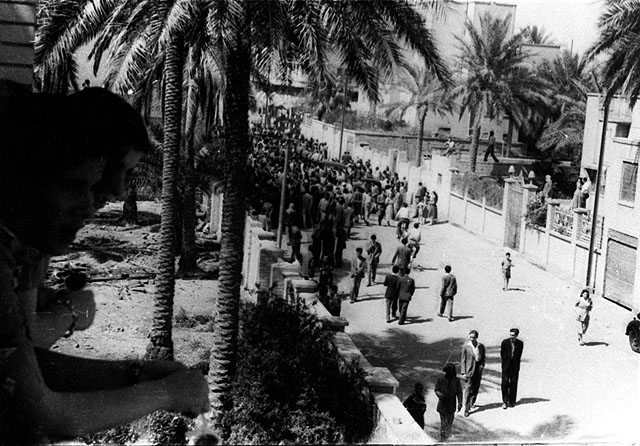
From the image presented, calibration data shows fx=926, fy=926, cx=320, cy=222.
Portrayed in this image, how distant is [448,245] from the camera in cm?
2378

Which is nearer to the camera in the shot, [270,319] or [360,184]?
[270,319]

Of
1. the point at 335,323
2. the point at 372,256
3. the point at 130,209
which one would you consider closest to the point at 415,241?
the point at 372,256

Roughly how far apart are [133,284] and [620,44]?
8.65 metres

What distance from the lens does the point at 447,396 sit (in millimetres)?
10383

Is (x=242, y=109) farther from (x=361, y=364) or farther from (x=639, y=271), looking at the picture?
(x=639, y=271)

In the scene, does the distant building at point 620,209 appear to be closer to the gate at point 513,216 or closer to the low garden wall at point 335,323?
the gate at point 513,216

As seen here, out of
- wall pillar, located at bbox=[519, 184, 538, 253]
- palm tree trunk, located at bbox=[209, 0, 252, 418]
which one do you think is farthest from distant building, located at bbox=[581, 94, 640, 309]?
palm tree trunk, located at bbox=[209, 0, 252, 418]

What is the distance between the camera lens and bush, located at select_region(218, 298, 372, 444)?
8.76 meters

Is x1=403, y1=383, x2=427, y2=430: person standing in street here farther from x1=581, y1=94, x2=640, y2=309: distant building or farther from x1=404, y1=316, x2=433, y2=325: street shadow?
x1=581, y1=94, x2=640, y2=309: distant building

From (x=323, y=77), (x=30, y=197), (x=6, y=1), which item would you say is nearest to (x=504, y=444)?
(x=323, y=77)

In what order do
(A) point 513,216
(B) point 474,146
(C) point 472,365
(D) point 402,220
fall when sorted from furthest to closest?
1. (B) point 474,146
2. (D) point 402,220
3. (A) point 513,216
4. (C) point 472,365

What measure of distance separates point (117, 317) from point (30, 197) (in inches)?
420

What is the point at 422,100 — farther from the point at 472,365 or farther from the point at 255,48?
the point at 255,48

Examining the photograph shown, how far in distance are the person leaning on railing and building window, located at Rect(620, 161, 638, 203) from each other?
62.0 ft
